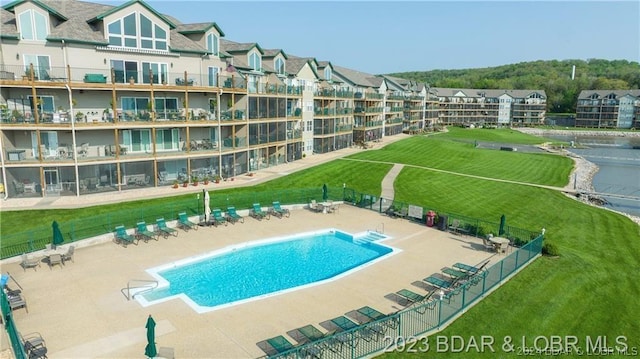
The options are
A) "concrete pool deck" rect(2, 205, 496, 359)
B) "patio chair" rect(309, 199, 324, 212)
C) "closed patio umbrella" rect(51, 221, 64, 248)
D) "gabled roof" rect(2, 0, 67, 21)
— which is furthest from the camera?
"patio chair" rect(309, 199, 324, 212)

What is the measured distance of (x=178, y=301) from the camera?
1869 cm

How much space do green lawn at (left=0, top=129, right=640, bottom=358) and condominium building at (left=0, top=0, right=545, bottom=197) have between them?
5378 mm

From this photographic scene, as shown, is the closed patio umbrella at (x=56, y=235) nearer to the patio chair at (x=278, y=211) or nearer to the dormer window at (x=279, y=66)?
the patio chair at (x=278, y=211)

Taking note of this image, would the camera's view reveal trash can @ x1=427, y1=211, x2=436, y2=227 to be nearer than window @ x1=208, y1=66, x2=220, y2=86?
Yes

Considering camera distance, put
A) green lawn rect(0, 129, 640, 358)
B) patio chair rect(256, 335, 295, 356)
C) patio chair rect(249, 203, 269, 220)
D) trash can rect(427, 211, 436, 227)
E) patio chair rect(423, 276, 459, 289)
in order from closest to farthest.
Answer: patio chair rect(256, 335, 295, 356) → green lawn rect(0, 129, 640, 358) → patio chair rect(423, 276, 459, 289) → trash can rect(427, 211, 436, 227) → patio chair rect(249, 203, 269, 220)

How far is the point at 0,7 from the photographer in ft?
111

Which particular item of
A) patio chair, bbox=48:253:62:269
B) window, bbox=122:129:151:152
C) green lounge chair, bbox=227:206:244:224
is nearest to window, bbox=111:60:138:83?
window, bbox=122:129:151:152

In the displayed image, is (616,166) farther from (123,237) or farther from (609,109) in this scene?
(609,109)

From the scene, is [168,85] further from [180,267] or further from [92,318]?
[92,318]

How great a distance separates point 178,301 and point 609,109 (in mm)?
168258

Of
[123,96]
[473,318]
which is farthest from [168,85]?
[473,318]

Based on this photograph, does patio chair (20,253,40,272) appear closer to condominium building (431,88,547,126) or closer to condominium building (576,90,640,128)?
condominium building (431,88,547,126)

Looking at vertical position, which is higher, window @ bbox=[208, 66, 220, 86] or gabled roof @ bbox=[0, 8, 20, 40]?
gabled roof @ bbox=[0, 8, 20, 40]

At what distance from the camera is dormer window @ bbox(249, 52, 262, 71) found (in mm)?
48812
